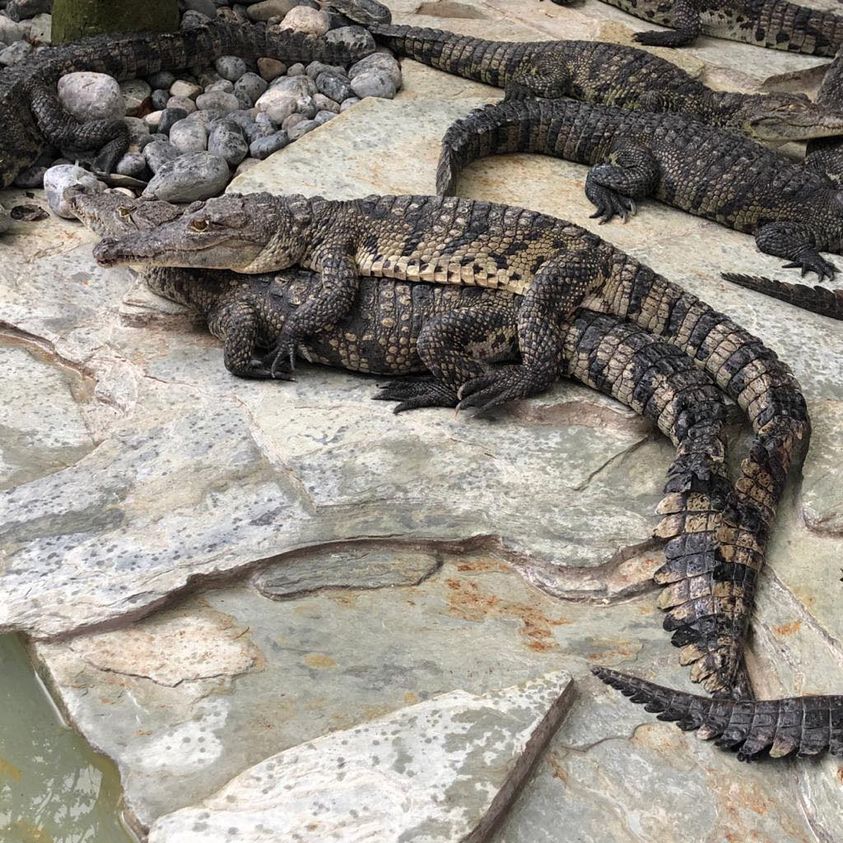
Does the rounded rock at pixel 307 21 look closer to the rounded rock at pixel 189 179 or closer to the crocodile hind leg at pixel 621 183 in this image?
the rounded rock at pixel 189 179

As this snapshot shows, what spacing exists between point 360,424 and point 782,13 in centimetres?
532

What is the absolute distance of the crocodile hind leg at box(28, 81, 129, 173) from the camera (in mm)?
5332

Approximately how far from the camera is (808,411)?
3619 millimetres

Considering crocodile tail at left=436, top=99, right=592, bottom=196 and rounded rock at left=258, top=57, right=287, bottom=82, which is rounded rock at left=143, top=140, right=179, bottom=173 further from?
crocodile tail at left=436, top=99, right=592, bottom=196

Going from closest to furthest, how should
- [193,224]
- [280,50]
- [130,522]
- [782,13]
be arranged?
1. [130,522]
2. [193,224]
3. [280,50]
4. [782,13]

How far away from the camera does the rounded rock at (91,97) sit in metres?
5.49

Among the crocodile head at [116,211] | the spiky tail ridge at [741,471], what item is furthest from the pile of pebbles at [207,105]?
the spiky tail ridge at [741,471]

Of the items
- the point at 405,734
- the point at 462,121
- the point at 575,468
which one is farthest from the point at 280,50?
the point at 405,734

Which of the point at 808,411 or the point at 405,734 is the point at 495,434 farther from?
the point at 405,734

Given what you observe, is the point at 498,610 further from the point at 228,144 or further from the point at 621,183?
the point at 228,144

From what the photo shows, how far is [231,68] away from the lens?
6.03 m

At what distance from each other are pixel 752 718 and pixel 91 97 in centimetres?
468

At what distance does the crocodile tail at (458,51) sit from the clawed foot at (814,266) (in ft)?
8.10

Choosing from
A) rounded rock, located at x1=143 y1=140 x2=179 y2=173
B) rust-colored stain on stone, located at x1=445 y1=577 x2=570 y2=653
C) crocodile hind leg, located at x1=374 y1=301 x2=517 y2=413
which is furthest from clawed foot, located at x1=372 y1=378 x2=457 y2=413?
rounded rock, located at x1=143 y1=140 x2=179 y2=173
